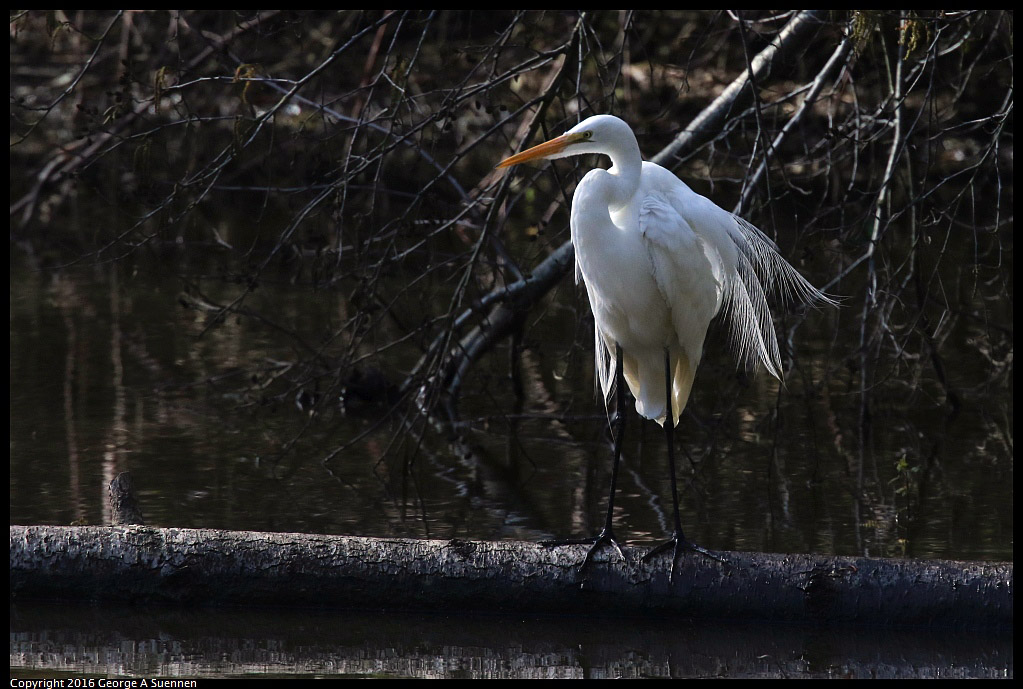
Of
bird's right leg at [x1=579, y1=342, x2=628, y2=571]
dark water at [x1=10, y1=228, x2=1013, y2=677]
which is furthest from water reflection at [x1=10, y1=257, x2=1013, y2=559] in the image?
bird's right leg at [x1=579, y1=342, x2=628, y2=571]

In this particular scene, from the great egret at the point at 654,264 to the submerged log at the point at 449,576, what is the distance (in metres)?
0.11

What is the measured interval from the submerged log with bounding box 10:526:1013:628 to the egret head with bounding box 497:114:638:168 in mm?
1133

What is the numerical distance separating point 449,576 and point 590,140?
4.32 feet

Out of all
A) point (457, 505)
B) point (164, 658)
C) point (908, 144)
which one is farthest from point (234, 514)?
point (908, 144)

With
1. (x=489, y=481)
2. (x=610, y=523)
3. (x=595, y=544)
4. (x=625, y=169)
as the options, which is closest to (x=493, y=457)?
(x=489, y=481)

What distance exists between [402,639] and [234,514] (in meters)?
1.36

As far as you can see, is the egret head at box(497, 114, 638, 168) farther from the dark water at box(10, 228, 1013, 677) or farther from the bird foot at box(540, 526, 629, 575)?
the dark water at box(10, 228, 1013, 677)

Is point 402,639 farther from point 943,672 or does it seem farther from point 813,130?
point 813,130

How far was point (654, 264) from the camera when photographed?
151 inches

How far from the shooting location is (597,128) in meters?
3.70

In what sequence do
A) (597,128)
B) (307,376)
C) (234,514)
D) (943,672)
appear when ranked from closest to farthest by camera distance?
(943,672) < (597,128) < (234,514) < (307,376)

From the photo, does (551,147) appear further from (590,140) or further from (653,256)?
(653,256)

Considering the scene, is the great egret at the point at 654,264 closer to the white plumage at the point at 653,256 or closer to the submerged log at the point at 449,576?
the white plumage at the point at 653,256

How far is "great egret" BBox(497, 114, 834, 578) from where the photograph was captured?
12.3 feet
